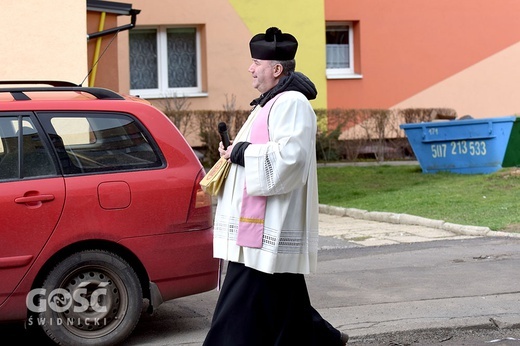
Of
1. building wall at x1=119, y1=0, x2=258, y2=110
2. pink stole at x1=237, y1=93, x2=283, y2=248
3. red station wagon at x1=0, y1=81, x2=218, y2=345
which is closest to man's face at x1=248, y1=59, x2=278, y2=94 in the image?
pink stole at x1=237, y1=93, x2=283, y2=248

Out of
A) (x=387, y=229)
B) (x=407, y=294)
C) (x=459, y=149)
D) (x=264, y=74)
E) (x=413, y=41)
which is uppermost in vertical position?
(x=413, y=41)

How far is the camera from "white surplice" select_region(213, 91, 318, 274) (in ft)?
16.8

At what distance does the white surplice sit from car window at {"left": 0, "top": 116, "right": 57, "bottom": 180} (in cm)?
174

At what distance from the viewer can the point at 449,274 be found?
9148 mm

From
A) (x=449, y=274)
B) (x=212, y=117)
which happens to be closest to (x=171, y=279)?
(x=449, y=274)

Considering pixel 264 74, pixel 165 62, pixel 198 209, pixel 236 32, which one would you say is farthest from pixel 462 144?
pixel 264 74

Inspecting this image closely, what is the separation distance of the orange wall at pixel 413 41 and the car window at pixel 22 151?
1711 cm

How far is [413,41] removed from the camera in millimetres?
24031

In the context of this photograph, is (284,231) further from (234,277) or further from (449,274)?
(449,274)

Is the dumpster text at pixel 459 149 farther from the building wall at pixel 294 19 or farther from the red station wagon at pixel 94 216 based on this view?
the red station wagon at pixel 94 216

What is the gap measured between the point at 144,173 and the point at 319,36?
53.4 feet

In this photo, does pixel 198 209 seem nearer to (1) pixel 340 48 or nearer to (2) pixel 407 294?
(2) pixel 407 294

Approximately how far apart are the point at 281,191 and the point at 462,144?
1393 centimetres

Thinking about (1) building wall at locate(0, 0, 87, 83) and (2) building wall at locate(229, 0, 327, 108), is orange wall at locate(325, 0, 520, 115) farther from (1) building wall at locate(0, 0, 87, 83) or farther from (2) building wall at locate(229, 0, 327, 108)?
(1) building wall at locate(0, 0, 87, 83)
